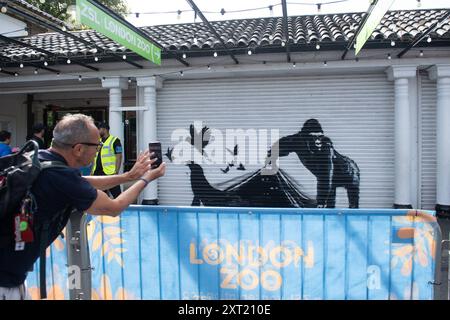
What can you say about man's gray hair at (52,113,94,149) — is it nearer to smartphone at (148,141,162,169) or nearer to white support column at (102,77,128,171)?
smartphone at (148,141,162,169)

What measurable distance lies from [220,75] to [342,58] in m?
2.60

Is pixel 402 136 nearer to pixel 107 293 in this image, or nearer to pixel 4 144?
pixel 107 293

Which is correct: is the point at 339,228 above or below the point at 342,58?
below

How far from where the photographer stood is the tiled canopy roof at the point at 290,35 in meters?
7.05

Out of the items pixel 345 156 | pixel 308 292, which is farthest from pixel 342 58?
pixel 308 292

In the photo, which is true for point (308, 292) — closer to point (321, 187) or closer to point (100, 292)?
point (100, 292)

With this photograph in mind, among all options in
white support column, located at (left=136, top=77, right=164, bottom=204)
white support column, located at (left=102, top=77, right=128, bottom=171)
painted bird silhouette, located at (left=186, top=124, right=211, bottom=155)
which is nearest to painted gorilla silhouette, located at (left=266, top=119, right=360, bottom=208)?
painted bird silhouette, located at (left=186, top=124, right=211, bottom=155)

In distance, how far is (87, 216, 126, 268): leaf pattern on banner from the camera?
10.6 feet

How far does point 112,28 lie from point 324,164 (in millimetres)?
5268

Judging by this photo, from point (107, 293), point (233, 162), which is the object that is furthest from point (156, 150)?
point (233, 162)

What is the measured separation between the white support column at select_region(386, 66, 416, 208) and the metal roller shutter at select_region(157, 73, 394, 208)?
0.44 metres

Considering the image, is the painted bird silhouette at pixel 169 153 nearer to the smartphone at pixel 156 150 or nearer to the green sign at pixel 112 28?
the green sign at pixel 112 28

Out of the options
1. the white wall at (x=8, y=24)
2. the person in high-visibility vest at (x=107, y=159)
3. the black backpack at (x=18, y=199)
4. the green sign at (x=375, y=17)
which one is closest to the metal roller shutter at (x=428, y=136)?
the green sign at (x=375, y=17)
